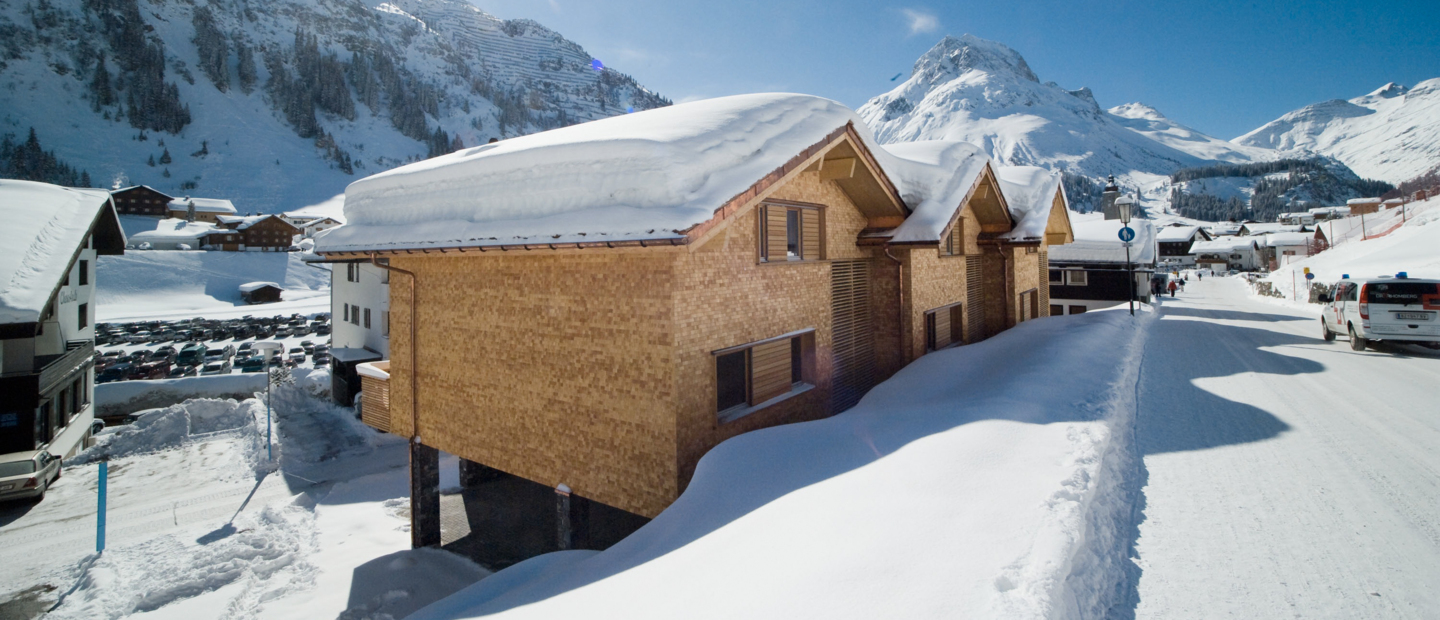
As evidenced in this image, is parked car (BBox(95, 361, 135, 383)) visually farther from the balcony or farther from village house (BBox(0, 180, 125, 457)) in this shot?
the balcony

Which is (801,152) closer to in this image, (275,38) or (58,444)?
(58,444)

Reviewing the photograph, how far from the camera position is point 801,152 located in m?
8.31

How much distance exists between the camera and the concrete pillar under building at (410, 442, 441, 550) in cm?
1084

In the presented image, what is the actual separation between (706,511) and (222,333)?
46204 mm

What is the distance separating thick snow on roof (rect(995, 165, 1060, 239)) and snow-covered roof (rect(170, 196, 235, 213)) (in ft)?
309

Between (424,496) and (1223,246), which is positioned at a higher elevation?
(1223,246)

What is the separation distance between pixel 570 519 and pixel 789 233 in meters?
5.46

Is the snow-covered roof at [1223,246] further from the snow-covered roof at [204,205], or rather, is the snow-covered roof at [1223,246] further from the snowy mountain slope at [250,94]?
the snowy mountain slope at [250,94]

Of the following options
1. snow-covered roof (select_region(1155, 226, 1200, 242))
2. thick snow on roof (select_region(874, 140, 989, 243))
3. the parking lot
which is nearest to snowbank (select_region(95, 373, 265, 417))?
the parking lot

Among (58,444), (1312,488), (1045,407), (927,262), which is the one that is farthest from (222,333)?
(1312,488)

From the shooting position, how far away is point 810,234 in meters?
10.1

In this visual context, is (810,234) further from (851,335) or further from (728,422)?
(728,422)

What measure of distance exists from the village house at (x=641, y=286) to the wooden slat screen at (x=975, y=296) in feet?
12.9

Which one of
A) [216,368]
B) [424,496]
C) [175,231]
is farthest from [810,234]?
[175,231]
